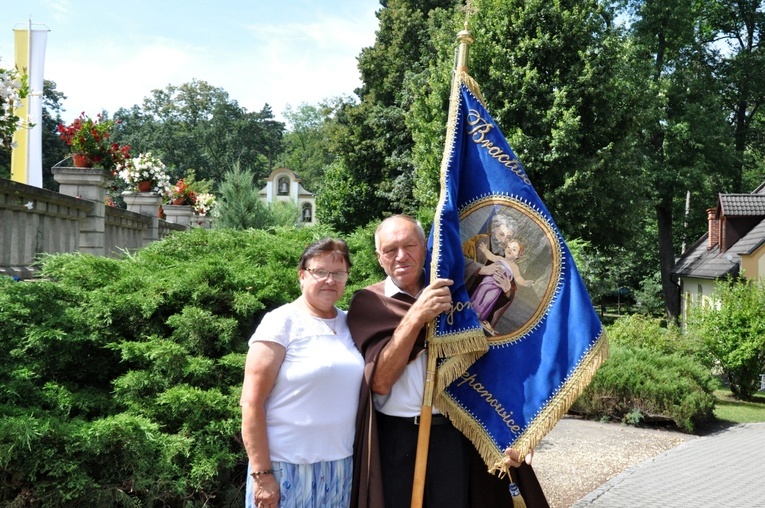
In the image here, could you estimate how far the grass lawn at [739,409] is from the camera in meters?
13.6

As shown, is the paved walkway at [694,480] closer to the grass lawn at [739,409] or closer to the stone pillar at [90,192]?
the grass lawn at [739,409]

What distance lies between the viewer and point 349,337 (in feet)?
10.7

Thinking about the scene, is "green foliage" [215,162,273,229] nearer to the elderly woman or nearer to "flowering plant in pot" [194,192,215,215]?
"flowering plant in pot" [194,192,215,215]

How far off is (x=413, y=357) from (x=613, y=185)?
60.8 feet

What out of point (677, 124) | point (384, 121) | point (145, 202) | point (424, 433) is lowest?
point (424, 433)

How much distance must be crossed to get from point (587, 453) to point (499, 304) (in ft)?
20.0

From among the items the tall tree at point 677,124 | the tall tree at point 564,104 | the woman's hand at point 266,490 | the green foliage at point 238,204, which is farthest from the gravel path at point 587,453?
the tall tree at point 677,124

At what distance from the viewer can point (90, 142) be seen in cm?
1152

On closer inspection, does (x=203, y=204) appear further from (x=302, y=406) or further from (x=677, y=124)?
(x=677, y=124)

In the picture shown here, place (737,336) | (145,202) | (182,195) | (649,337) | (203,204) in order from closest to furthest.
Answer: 1. (649,337)
2. (737,336)
3. (145,202)
4. (182,195)
5. (203,204)

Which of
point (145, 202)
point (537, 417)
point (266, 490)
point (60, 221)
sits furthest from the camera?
point (145, 202)

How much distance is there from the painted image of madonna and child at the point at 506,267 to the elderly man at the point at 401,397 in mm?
334

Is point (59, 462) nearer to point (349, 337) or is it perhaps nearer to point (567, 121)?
point (349, 337)

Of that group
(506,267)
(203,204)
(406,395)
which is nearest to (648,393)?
(506,267)
